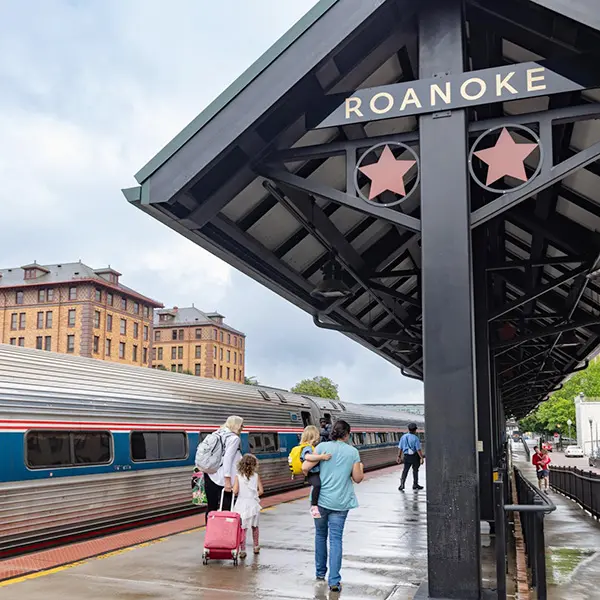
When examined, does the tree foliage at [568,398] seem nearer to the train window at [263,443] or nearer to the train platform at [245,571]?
the train window at [263,443]

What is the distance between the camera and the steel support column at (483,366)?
877 centimetres

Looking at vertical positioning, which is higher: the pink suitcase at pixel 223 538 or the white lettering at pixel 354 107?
the white lettering at pixel 354 107

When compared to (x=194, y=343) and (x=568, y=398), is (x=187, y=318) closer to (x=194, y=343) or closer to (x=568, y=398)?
(x=194, y=343)

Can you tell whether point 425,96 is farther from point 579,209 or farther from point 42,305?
point 42,305

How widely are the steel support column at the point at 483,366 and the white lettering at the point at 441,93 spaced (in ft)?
12.7

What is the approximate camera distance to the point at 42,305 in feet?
232

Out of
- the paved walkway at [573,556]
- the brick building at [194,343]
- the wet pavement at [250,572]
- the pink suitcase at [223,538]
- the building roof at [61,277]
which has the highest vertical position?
the building roof at [61,277]

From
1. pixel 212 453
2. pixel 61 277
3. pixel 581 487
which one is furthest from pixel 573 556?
pixel 61 277

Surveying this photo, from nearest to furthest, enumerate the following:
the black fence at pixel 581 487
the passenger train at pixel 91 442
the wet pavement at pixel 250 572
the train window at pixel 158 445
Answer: the wet pavement at pixel 250 572, the passenger train at pixel 91 442, the train window at pixel 158 445, the black fence at pixel 581 487

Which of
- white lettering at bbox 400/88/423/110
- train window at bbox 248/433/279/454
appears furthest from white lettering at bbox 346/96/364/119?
train window at bbox 248/433/279/454

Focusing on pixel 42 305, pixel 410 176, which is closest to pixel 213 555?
pixel 410 176

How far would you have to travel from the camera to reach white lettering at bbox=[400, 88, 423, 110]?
511 cm

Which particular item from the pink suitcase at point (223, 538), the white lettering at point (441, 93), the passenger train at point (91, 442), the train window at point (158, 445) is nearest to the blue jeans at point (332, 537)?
the pink suitcase at point (223, 538)

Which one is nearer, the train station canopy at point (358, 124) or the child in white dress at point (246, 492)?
the train station canopy at point (358, 124)
